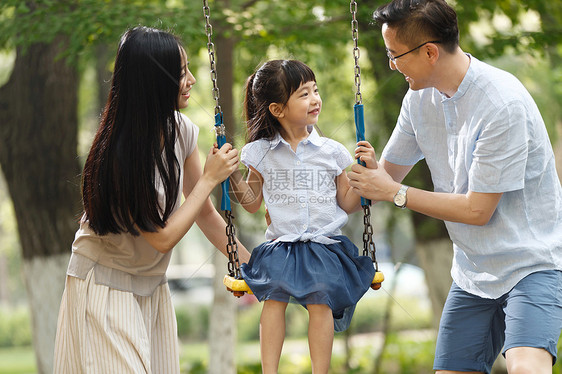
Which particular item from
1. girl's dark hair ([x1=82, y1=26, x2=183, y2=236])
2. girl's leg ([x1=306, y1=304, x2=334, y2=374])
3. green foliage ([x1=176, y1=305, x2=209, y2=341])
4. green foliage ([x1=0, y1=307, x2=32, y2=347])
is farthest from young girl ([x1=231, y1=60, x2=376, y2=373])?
green foliage ([x1=0, y1=307, x2=32, y2=347])

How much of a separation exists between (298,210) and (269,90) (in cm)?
53

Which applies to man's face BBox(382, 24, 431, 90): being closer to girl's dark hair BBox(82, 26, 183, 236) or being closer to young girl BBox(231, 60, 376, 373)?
young girl BBox(231, 60, 376, 373)

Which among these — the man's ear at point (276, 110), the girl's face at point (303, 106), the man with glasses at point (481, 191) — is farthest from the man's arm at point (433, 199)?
the man's ear at point (276, 110)

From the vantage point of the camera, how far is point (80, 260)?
2.68m

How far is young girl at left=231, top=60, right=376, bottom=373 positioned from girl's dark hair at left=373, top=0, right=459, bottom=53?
1.50 feet

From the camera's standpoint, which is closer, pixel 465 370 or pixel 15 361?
pixel 465 370

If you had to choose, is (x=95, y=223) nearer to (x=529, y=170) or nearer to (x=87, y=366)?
(x=87, y=366)

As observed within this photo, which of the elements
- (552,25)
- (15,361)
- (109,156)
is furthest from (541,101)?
(15,361)

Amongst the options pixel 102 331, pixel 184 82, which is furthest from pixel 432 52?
pixel 102 331

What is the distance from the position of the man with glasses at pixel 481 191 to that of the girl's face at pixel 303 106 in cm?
35

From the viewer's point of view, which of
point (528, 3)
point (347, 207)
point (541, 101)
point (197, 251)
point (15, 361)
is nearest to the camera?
point (347, 207)

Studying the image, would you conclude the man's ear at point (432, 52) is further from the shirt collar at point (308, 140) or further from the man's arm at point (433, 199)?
the shirt collar at point (308, 140)

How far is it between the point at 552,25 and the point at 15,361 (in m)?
13.3

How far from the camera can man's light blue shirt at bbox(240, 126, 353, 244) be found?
279 cm
